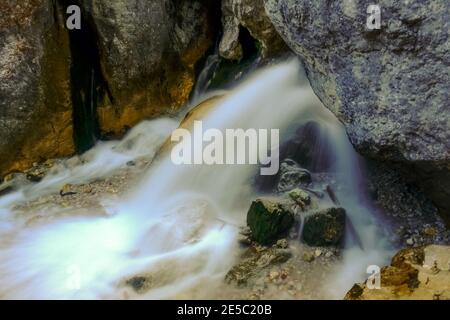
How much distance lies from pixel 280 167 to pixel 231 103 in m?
1.33

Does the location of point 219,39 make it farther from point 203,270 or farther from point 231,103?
point 203,270

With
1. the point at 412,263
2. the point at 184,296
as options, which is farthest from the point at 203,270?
the point at 412,263

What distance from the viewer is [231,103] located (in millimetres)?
5867

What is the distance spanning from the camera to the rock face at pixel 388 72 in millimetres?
3289

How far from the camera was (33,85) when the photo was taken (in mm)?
5730

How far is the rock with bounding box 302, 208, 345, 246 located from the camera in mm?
4168

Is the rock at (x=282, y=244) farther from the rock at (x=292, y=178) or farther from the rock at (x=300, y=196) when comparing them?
the rock at (x=292, y=178)

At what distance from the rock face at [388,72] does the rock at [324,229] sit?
0.66 m

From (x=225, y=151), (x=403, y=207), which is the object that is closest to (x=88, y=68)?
(x=225, y=151)

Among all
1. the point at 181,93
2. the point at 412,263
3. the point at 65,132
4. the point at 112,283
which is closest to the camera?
the point at 412,263

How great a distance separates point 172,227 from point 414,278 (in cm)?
229

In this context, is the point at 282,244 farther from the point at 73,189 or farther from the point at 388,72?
the point at 73,189

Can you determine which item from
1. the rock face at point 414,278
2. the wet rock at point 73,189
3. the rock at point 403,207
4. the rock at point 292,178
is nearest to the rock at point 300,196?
the rock at point 292,178

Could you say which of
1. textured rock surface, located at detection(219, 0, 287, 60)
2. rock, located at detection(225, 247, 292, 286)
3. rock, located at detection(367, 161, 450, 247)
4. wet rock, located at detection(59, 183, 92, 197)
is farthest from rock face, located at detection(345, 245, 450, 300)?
wet rock, located at detection(59, 183, 92, 197)
